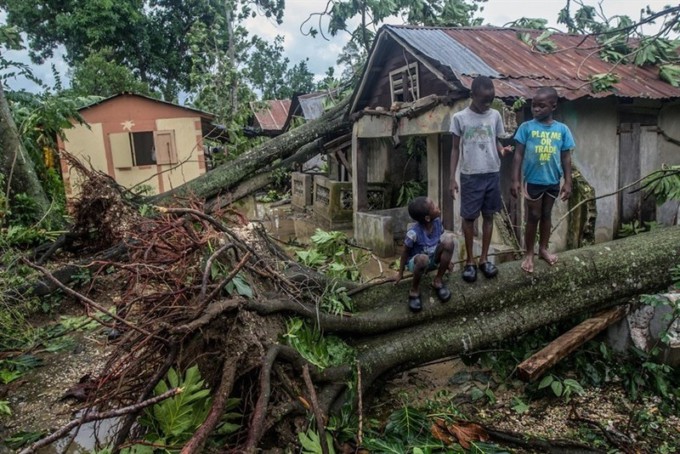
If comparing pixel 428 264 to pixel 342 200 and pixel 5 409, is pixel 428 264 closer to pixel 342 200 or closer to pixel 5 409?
pixel 5 409

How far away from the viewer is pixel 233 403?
3.36 metres

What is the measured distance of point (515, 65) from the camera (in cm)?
823

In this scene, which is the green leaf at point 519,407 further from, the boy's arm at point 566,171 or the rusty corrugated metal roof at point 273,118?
the rusty corrugated metal roof at point 273,118

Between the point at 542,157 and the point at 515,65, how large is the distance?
476cm

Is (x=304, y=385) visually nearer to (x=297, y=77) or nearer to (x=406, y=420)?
(x=406, y=420)

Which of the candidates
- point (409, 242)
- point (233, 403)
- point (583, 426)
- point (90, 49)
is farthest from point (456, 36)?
point (90, 49)

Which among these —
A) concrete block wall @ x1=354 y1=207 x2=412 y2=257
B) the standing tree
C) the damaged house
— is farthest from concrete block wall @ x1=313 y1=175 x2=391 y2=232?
the standing tree

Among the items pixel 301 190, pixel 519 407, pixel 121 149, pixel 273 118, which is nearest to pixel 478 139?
pixel 519 407

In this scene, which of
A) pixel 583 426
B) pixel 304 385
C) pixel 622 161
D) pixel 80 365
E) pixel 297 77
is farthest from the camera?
pixel 297 77

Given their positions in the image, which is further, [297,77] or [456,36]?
[297,77]

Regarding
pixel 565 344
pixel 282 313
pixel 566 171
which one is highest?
pixel 566 171

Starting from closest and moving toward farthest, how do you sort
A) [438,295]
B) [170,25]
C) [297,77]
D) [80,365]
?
[438,295] → [80,365] → [170,25] → [297,77]

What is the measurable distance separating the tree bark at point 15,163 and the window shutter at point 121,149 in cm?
642

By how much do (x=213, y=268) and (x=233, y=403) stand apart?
41.2 inches
